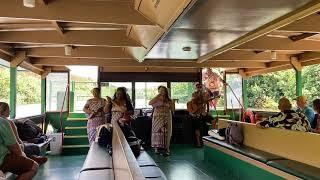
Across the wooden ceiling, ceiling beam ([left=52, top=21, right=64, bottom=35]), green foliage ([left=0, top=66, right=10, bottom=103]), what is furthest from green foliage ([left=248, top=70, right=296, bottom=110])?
ceiling beam ([left=52, top=21, right=64, bottom=35])

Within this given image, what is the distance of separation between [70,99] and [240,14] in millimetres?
7241

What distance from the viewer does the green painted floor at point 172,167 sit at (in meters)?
5.59

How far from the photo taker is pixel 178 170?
19.7ft

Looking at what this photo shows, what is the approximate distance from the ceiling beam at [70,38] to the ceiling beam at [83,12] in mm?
1683

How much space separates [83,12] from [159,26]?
3.36 feet

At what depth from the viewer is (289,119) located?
4652 millimetres

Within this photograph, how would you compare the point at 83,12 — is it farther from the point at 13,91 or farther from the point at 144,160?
the point at 13,91

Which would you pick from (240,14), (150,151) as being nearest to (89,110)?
(150,151)

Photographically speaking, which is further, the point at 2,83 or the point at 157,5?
the point at 2,83

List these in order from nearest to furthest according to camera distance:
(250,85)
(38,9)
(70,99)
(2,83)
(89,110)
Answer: (38,9) < (89,110) < (2,83) < (70,99) < (250,85)

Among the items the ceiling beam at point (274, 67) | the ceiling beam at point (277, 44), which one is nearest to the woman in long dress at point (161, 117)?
→ the ceiling beam at point (277, 44)

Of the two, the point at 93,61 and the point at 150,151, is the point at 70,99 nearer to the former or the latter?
the point at 93,61

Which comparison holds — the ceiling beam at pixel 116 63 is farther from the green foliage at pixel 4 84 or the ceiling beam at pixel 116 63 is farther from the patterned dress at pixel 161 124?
the patterned dress at pixel 161 124

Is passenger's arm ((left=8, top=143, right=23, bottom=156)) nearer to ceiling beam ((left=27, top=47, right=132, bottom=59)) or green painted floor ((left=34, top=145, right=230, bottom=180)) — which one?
green painted floor ((left=34, top=145, right=230, bottom=180))
